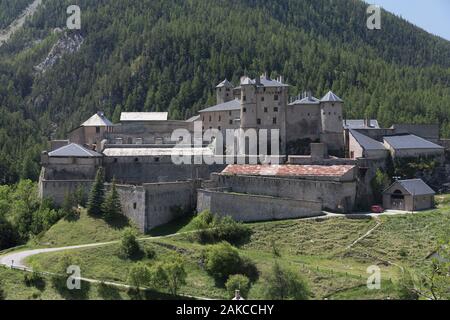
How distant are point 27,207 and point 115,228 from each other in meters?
10.0

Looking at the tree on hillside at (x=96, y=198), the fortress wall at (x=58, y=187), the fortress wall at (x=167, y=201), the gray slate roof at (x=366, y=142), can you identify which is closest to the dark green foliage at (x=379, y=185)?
the gray slate roof at (x=366, y=142)

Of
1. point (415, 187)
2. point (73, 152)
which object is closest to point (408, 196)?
point (415, 187)

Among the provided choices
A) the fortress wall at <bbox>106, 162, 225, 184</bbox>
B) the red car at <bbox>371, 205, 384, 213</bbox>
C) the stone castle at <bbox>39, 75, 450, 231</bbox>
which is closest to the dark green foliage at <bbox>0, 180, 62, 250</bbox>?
the stone castle at <bbox>39, 75, 450, 231</bbox>

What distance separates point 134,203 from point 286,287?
18737mm

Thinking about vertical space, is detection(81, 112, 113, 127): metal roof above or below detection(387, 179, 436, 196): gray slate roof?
above

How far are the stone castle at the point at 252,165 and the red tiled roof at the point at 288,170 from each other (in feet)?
0.28

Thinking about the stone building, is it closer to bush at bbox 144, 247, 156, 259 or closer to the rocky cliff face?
bush at bbox 144, 247, 156, 259

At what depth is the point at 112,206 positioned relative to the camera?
48906mm

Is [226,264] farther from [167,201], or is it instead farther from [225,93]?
[225,93]

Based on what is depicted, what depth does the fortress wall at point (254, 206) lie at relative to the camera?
45969 mm

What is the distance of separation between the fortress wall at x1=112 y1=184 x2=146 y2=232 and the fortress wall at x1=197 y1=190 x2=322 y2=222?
4.79 metres

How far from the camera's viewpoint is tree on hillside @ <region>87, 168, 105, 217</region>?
49562mm
